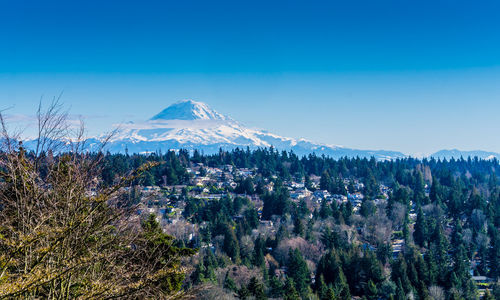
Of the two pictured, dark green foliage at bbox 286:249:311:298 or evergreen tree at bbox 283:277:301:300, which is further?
dark green foliage at bbox 286:249:311:298

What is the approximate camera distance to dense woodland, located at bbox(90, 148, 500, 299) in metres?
26.0

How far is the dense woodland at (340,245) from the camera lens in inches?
1023

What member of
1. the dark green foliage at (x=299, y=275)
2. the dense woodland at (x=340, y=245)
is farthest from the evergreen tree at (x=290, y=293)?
the dark green foliage at (x=299, y=275)

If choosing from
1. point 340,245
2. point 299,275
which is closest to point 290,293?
point 299,275

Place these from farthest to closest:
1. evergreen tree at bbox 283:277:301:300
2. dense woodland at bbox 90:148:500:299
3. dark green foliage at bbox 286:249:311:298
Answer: dense woodland at bbox 90:148:500:299 < dark green foliage at bbox 286:249:311:298 < evergreen tree at bbox 283:277:301:300

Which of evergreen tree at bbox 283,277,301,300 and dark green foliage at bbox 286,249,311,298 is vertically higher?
evergreen tree at bbox 283,277,301,300

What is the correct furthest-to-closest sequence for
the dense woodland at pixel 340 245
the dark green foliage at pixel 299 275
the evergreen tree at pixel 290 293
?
the dense woodland at pixel 340 245 < the dark green foliage at pixel 299 275 < the evergreen tree at pixel 290 293

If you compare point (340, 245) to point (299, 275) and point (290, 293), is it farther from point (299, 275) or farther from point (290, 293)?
point (290, 293)

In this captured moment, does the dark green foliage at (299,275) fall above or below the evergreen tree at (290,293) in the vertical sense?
below

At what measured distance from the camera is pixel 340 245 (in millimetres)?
36844

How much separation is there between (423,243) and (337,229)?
27.3 feet

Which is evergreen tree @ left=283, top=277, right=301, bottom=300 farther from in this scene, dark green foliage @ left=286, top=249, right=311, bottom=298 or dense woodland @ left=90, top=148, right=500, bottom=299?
dark green foliage @ left=286, top=249, right=311, bottom=298

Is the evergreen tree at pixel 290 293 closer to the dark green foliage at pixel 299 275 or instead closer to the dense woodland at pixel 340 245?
the dense woodland at pixel 340 245

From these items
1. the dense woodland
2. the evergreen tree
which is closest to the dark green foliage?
the dense woodland
